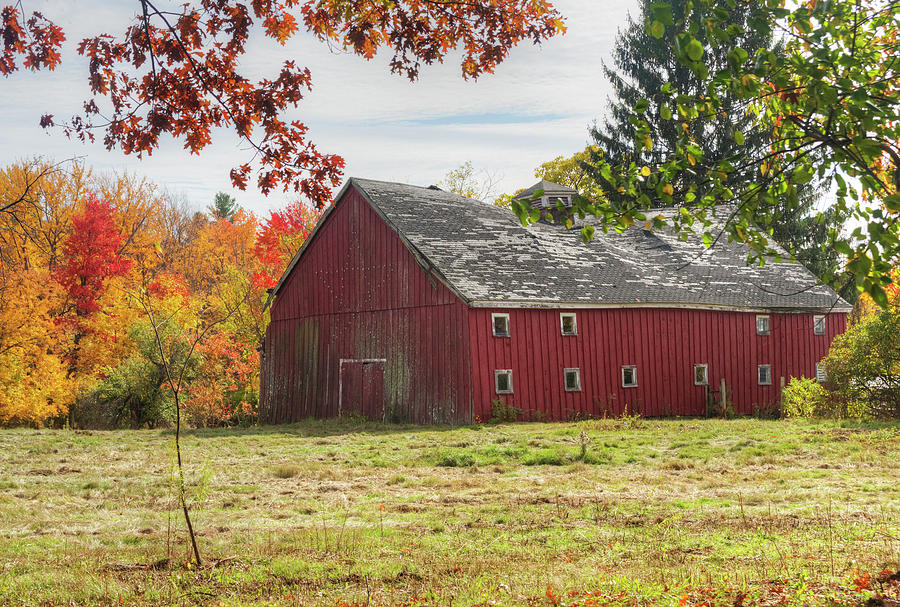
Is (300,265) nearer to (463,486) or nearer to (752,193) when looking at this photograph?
(463,486)

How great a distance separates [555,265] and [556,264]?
4.9 inches

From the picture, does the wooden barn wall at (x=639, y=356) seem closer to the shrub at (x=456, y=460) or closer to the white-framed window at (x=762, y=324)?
the white-framed window at (x=762, y=324)

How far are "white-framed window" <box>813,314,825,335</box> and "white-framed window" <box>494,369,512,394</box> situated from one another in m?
12.8

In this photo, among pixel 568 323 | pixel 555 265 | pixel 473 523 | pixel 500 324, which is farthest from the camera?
pixel 555 265

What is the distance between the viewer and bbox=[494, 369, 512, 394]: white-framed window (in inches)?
912

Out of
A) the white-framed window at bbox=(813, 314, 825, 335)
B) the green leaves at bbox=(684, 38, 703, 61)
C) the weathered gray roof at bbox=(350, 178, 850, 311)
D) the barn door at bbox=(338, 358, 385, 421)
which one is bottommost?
the barn door at bbox=(338, 358, 385, 421)

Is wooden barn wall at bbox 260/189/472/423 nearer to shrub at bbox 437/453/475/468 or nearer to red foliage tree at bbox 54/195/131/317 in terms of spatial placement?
shrub at bbox 437/453/475/468

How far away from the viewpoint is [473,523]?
30.1ft

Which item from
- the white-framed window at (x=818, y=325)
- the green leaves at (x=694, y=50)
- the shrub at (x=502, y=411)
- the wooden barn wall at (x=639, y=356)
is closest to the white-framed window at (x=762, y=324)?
the wooden barn wall at (x=639, y=356)

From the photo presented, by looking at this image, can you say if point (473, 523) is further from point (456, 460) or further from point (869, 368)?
point (869, 368)

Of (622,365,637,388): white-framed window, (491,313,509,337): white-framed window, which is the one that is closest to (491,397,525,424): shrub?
(491,313,509,337): white-framed window

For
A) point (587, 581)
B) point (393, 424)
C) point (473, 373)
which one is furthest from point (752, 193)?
point (393, 424)

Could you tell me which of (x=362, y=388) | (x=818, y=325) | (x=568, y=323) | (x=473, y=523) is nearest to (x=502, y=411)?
(x=568, y=323)

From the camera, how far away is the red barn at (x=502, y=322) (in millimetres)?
23562
